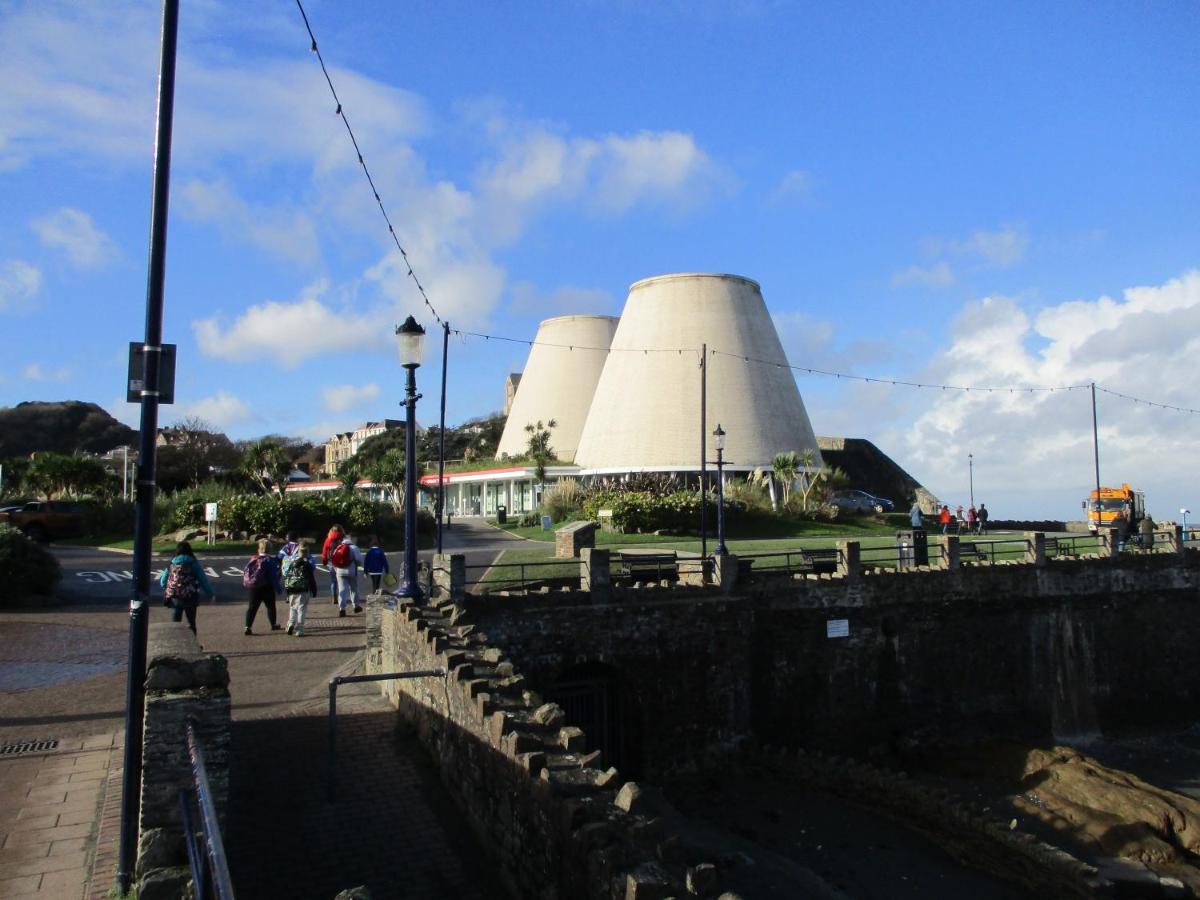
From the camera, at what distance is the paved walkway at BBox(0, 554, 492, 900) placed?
22.2 ft

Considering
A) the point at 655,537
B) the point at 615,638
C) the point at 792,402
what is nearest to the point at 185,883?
the point at 615,638

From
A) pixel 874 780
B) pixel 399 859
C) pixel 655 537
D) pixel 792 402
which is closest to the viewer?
pixel 399 859

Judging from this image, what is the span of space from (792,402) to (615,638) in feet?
92.5

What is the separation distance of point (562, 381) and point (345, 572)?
3662 centimetres

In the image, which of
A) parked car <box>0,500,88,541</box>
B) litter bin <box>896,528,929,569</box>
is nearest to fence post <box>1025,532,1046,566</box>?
litter bin <box>896,528,929,569</box>

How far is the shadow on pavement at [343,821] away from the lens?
23.3 ft

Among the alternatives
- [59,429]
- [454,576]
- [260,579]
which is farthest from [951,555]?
[59,429]

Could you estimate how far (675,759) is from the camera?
15.9m

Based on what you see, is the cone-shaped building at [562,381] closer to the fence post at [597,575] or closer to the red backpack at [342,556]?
the red backpack at [342,556]

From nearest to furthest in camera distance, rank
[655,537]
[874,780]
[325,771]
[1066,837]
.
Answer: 1. [325,771]
2. [1066,837]
3. [874,780]
4. [655,537]

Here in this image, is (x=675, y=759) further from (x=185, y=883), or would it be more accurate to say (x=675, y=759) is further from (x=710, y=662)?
(x=185, y=883)

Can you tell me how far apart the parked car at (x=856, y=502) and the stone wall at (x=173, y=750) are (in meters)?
32.6

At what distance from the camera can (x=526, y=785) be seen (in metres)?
7.11

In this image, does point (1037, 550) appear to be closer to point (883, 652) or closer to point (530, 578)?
point (883, 652)
